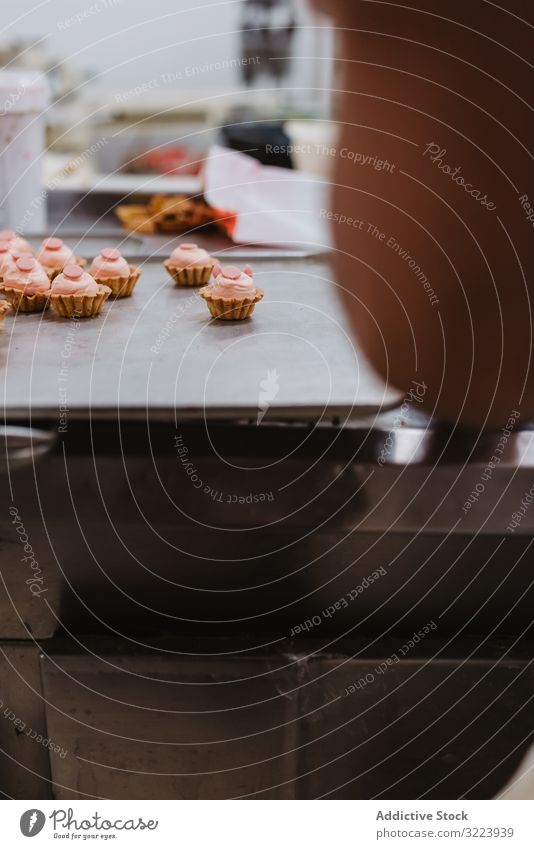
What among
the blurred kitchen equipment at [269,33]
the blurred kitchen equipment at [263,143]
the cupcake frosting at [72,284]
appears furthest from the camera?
the blurred kitchen equipment at [269,33]

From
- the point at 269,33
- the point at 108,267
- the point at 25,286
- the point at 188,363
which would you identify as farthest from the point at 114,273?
the point at 269,33

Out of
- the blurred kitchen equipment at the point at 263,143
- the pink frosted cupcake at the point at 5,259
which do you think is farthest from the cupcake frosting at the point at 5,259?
the blurred kitchen equipment at the point at 263,143

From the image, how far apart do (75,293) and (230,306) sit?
173mm

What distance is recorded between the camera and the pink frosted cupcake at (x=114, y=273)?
929 millimetres

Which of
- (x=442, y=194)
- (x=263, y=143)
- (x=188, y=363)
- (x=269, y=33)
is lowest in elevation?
(x=188, y=363)

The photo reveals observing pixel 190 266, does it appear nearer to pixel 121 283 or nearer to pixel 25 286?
pixel 121 283

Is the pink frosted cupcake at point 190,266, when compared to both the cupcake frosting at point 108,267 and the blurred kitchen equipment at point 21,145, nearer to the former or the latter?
the cupcake frosting at point 108,267

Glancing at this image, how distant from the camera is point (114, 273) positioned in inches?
36.7

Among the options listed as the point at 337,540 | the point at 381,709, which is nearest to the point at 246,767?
the point at 381,709

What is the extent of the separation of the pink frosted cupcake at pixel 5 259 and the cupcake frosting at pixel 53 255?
4cm

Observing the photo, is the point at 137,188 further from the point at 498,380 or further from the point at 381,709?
the point at 381,709

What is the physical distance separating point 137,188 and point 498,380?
3.44 feet

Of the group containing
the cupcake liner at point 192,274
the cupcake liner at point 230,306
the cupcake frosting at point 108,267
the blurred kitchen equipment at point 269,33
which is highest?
the blurred kitchen equipment at point 269,33

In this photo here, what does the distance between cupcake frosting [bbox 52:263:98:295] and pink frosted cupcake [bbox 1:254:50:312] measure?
1.2 inches
